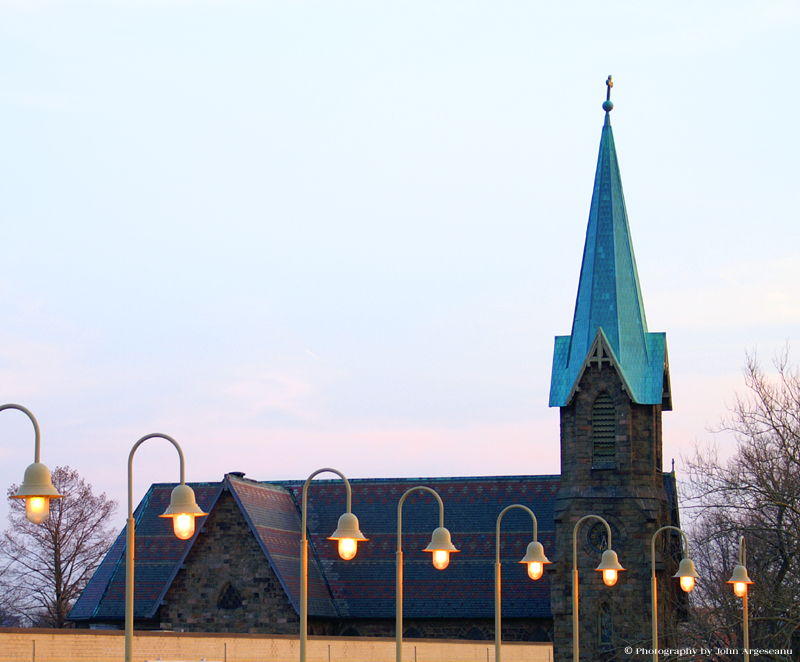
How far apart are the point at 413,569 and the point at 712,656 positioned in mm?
16616

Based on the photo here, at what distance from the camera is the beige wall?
2658 cm

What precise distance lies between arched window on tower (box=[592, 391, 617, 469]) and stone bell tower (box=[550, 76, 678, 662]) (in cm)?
4

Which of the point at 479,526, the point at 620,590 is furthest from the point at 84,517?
the point at 620,590

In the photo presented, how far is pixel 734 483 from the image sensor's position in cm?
3744

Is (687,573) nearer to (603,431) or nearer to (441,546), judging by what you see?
(441,546)

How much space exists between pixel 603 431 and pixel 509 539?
23.7 feet

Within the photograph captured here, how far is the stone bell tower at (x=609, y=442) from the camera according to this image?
149 feet

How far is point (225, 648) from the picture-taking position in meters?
32.8

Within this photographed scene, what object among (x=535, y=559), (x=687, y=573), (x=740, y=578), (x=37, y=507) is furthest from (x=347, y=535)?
(x=740, y=578)

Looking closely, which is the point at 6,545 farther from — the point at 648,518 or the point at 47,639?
the point at 47,639

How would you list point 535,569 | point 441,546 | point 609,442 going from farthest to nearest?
point 609,442 < point 535,569 < point 441,546

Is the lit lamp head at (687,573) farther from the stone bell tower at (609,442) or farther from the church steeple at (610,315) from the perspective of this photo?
the church steeple at (610,315)

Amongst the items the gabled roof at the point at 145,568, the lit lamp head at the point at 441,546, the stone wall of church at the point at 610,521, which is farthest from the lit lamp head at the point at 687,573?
the gabled roof at the point at 145,568

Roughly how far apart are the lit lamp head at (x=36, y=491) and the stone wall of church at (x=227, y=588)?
3347cm
